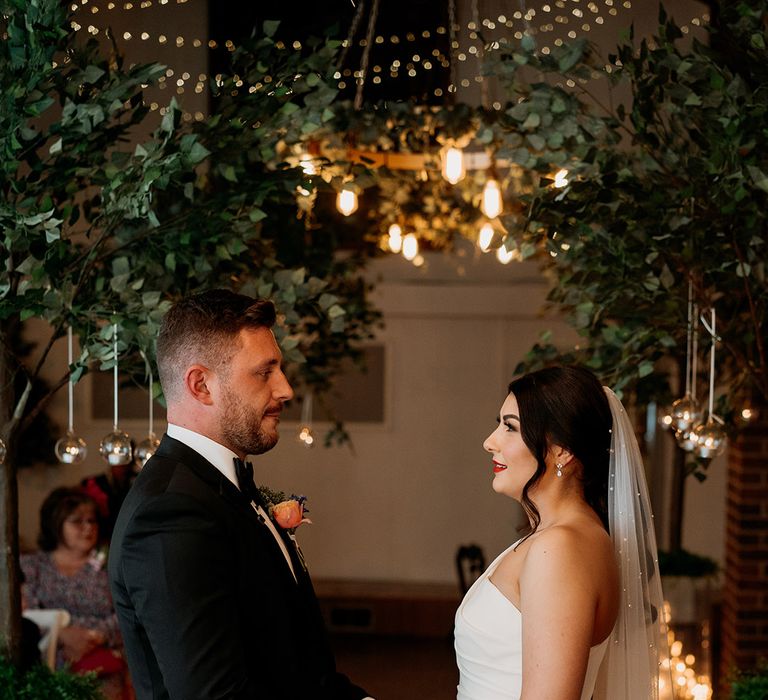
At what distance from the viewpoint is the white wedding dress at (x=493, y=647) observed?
2.12m

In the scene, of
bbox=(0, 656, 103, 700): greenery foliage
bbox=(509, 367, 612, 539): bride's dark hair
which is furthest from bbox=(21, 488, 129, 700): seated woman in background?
bbox=(509, 367, 612, 539): bride's dark hair

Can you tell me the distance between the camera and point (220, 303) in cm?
197

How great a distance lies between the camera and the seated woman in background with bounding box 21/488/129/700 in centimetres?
425

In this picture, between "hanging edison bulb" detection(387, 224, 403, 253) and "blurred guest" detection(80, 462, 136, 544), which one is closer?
"blurred guest" detection(80, 462, 136, 544)

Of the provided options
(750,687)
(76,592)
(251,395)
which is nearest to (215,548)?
(251,395)

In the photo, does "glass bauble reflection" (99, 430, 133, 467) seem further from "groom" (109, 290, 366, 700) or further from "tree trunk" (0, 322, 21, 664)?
"groom" (109, 290, 366, 700)

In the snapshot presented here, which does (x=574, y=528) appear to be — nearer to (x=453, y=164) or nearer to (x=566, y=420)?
(x=566, y=420)

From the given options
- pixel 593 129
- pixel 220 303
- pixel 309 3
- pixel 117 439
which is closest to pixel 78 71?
pixel 220 303

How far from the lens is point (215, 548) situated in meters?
1.77

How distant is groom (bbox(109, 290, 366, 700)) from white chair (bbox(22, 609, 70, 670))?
2422mm

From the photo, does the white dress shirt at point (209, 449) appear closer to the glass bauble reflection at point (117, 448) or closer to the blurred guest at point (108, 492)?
the glass bauble reflection at point (117, 448)

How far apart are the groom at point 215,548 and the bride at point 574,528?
0.38 meters

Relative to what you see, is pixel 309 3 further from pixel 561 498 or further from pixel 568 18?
pixel 561 498

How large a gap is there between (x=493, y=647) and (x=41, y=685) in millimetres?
1270
